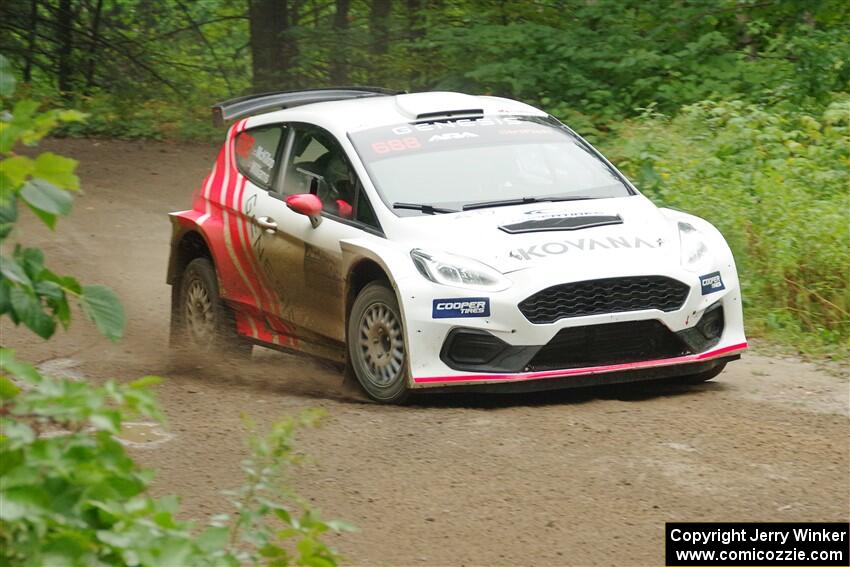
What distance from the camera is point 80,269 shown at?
12977 mm

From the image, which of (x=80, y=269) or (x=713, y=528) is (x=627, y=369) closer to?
(x=713, y=528)

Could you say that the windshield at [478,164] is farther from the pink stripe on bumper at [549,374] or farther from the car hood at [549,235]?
the pink stripe on bumper at [549,374]

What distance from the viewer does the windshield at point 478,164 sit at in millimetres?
8109

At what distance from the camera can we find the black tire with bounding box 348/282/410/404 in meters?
7.38

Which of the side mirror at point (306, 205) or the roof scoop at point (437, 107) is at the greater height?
the roof scoop at point (437, 107)

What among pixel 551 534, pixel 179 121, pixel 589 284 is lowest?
pixel 551 534

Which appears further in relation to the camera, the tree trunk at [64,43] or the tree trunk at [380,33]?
the tree trunk at [64,43]

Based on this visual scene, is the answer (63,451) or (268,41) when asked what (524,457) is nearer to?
(63,451)

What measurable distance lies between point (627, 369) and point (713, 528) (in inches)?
88.0

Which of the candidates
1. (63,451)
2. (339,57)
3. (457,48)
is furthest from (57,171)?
(339,57)

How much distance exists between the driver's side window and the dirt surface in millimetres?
1132

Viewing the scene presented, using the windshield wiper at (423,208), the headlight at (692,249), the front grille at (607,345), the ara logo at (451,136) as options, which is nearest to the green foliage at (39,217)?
the front grille at (607,345)

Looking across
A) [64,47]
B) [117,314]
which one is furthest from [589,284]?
[64,47]

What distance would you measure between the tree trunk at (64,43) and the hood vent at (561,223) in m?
16.6
